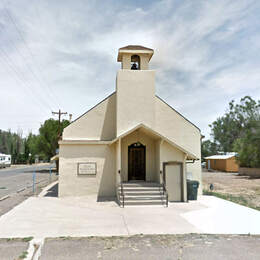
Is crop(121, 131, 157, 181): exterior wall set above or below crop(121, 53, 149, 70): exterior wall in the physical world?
below

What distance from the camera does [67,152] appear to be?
45.8ft

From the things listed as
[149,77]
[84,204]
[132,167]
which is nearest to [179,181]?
[132,167]

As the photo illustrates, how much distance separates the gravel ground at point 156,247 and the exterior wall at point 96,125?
888cm

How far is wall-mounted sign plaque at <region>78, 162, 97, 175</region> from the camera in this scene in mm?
13891

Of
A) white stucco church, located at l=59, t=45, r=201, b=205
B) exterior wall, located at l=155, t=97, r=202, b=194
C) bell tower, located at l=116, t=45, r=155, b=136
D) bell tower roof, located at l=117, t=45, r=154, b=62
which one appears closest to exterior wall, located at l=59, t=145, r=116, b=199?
white stucco church, located at l=59, t=45, r=201, b=205

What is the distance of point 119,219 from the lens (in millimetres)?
8906

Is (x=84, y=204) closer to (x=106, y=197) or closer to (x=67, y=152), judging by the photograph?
(x=106, y=197)

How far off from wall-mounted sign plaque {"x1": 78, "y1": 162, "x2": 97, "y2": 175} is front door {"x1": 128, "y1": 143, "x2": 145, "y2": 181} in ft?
7.54

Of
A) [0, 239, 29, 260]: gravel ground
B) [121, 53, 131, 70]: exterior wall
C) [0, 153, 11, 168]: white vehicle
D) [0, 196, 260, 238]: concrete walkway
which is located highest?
[121, 53, 131, 70]: exterior wall

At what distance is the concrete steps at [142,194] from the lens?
11.8 meters

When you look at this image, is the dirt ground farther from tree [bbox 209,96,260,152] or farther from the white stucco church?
tree [bbox 209,96,260,152]

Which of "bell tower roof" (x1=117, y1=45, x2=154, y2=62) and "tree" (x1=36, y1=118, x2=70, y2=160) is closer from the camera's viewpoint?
"bell tower roof" (x1=117, y1=45, x2=154, y2=62)

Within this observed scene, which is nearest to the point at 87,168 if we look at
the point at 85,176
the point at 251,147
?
the point at 85,176

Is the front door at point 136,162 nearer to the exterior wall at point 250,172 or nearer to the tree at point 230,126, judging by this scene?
the exterior wall at point 250,172
